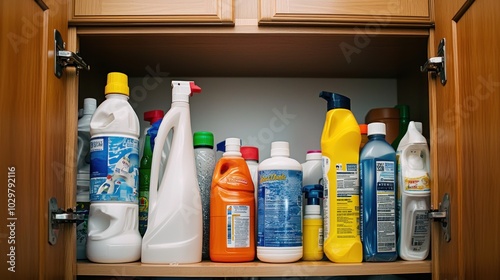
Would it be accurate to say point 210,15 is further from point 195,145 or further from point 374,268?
point 374,268

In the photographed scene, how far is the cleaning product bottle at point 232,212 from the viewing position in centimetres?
116

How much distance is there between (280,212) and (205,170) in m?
0.21

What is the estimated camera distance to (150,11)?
1.14 m

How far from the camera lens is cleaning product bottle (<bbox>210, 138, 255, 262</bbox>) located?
1.16m

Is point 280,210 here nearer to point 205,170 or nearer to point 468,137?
point 205,170

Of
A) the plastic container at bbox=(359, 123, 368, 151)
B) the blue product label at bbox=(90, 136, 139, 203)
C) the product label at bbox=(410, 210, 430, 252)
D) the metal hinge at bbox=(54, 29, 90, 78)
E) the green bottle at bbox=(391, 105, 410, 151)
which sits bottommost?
the product label at bbox=(410, 210, 430, 252)

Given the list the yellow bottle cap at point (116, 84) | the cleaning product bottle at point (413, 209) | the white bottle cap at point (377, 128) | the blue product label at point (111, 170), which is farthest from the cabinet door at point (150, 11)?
the cleaning product bottle at point (413, 209)

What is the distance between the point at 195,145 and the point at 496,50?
0.66 meters

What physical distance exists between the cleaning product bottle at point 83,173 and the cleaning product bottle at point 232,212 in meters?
0.28

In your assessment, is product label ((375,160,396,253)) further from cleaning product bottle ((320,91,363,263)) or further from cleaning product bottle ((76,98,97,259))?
cleaning product bottle ((76,98,97,259))

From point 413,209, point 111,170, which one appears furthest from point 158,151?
point 413,209

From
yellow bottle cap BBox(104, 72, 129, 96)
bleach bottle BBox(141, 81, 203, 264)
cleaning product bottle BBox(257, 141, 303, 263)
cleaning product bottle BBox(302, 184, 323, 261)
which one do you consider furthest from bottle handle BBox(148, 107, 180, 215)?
cleaning product bottle BBox(302, 184, 323, 261)

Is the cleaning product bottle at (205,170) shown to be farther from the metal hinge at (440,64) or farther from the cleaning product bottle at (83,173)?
the metal hinge at (440,64)

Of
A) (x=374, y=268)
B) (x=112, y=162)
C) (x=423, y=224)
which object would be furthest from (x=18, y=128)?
(x=423, y=224)
